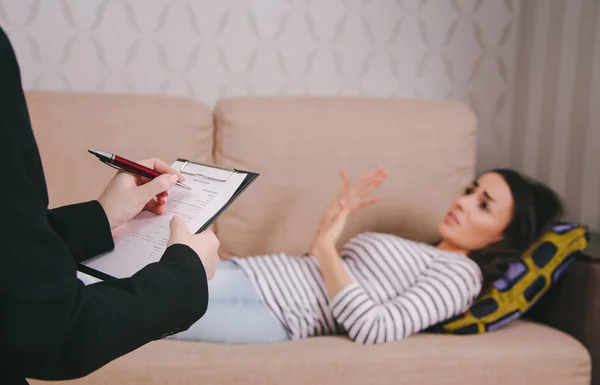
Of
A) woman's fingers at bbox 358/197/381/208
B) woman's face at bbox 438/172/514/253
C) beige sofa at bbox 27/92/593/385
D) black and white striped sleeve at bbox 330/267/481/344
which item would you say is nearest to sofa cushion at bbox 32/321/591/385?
black and white striped sleeve at bbox 330/267/481/344

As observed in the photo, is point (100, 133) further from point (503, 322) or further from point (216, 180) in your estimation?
point (503, 322)

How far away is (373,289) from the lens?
154 centimetres

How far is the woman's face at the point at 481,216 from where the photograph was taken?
Result: 5.35 feet

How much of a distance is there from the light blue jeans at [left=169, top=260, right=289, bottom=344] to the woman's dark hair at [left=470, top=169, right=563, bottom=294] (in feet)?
1.90

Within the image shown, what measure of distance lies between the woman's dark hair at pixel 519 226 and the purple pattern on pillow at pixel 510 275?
0.01 m

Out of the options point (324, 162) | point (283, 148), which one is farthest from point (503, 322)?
point (283, 148)

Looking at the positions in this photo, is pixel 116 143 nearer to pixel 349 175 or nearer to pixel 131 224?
pixel 349 175

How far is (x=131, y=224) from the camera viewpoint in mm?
919

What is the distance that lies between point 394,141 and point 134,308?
4.34ft

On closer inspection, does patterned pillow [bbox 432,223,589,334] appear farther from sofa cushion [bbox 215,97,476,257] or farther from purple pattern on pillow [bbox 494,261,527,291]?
sofa cushion [bbox 215,97,476,257]

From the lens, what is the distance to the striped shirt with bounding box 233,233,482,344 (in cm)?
142

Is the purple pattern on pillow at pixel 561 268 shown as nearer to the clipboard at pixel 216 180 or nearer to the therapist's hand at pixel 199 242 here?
the clipboard at pixel 216 180

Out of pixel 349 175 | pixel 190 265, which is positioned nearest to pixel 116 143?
pixel 349 175

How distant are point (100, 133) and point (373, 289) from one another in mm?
905
